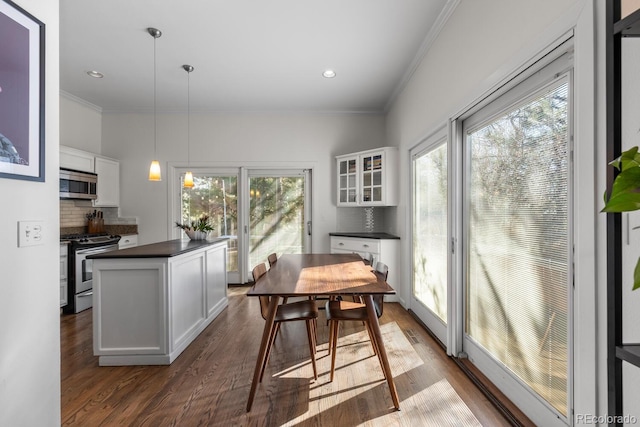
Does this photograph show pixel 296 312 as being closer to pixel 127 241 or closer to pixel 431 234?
pixel 431 234

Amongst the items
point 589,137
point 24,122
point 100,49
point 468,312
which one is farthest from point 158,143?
point 589,137

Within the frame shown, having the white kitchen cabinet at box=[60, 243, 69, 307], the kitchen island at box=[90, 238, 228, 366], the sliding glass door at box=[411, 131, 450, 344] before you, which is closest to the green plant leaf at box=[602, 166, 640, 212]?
the sliding glass door at box=[411, 131, 450, 344]

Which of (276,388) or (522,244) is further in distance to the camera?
(276,388)

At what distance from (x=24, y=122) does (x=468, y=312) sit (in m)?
2.82

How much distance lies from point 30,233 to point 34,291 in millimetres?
238

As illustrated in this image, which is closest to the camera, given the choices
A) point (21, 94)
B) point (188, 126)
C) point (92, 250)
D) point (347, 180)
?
point (21, 94)

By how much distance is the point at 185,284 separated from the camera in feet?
8.85

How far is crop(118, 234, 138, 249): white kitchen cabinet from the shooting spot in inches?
176

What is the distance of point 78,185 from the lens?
3957mm

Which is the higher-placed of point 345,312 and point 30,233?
point 30,233

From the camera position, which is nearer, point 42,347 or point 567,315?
point 42,347

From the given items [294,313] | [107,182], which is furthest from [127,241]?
[294,313]

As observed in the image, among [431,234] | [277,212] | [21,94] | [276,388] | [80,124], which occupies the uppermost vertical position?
[80,124]

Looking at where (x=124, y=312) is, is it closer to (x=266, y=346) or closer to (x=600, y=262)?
(x=266, y=346)
